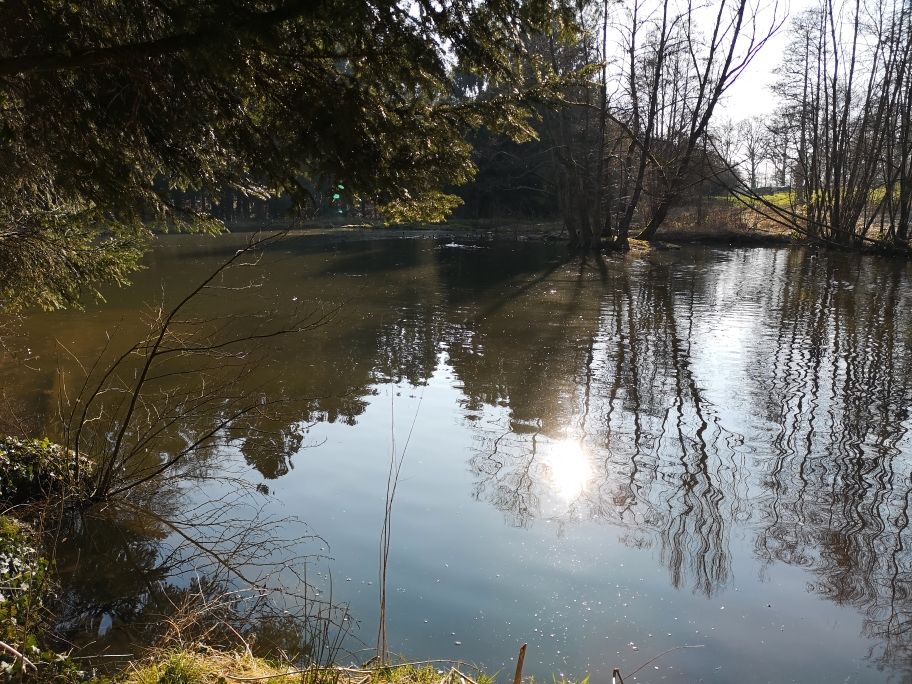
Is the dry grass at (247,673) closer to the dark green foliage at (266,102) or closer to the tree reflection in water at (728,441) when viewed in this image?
the tree reflection in water at (728,441)

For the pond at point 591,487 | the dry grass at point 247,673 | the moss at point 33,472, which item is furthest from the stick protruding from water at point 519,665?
the moss at point 33,472

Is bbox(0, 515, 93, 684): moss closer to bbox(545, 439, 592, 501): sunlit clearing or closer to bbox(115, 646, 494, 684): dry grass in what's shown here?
bbox(115, 646, 494, 684): dry grass

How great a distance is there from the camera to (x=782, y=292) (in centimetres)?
1816

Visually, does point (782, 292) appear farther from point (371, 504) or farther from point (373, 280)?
point (371, 504)

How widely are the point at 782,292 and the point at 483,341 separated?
9.34 metres

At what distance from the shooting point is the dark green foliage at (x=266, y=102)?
164 inches

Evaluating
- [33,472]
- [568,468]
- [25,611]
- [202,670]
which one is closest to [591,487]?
[568,468]

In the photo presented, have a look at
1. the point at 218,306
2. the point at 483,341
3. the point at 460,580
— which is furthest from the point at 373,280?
the point at 460,580

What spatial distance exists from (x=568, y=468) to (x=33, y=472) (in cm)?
432

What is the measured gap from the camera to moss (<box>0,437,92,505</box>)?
546 cm

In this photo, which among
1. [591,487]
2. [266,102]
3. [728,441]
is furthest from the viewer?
[728,441]

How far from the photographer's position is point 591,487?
6.32 m

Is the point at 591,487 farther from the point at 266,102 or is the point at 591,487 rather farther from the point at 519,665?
the point at 519,665

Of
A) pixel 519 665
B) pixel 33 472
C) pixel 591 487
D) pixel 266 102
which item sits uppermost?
pixel 266 102
